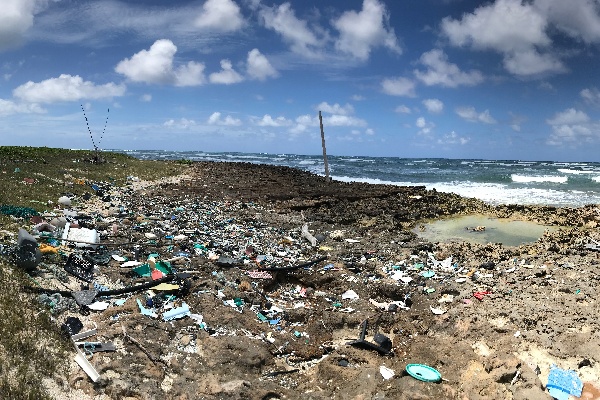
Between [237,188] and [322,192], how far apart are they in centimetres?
447

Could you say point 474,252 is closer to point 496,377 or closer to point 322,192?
point 496,377

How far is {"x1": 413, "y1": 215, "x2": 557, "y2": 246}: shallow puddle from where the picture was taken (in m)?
9.77

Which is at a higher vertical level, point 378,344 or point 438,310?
point 438,310

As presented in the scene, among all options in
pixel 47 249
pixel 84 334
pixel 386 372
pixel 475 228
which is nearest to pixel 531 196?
pixel 475 228

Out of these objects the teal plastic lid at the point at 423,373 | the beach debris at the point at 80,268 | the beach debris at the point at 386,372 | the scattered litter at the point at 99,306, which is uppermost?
the beach debris at the point at 80,268

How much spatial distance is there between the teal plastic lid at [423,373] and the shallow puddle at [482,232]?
6.12m

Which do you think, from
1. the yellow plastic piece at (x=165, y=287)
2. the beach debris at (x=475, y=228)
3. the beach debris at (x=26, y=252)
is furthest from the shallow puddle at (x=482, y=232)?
the beach debris at (x=26, y=252)

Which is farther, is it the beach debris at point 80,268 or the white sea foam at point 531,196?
the white sea foam at point 531,196

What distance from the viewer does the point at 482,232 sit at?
10.6 meters

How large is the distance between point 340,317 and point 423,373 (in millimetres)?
1529

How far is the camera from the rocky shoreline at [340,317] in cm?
372

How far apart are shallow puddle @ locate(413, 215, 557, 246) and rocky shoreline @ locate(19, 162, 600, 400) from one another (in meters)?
0.73

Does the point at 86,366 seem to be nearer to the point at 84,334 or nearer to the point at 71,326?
the point at 84,334

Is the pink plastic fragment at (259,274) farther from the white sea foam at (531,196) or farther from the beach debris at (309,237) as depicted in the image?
the white sea foam at (531,196)
